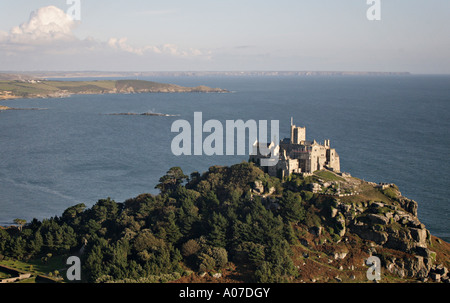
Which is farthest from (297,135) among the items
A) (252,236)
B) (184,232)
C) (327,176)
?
(184,232)

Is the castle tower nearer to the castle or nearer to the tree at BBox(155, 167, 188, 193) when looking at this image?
the castle

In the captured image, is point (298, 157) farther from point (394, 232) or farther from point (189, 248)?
point (189, 248)

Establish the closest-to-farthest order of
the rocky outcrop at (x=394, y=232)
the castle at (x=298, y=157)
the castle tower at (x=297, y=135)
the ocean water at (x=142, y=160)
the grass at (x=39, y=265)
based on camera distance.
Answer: the grass at (x=39, y=265) < the rocky outcrop at (x=394, y=232) < the castle at (x=298, y=157) < the castle tower at (x=297, y=135) < the ocean water at (x=142, y=160)

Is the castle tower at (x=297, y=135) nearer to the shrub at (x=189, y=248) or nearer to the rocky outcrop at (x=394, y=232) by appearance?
the rocky outcrop at (x=394, y=232)

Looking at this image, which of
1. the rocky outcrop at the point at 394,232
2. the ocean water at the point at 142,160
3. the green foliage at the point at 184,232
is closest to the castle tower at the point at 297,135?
the green foliage at the point at 184,232

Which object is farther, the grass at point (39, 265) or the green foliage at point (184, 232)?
the grass at point (39, 265)

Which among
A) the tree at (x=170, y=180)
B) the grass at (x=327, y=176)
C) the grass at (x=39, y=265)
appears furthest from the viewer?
the tree at (x=170, y=180)
